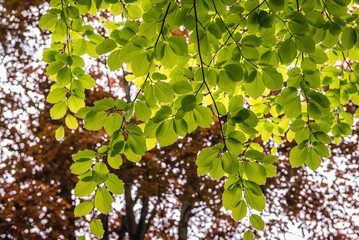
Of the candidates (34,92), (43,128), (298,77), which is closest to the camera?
(298,77)

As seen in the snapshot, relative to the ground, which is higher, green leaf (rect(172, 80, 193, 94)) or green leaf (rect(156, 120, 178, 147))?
green leaf (rect(172, 80, 193, 94))

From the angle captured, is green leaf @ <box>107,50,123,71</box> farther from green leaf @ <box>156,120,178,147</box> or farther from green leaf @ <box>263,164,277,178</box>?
green leaf @ <box>263,164,277,178</box>

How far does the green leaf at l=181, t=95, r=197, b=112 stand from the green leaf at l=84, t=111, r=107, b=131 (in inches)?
18.0

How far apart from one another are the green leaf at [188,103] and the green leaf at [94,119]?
46cm

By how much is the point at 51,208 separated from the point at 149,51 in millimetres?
4549

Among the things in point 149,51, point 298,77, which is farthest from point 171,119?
point 298,77

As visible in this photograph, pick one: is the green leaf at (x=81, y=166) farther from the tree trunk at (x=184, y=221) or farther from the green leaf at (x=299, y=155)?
the tree trunk at (x=184, y=221)

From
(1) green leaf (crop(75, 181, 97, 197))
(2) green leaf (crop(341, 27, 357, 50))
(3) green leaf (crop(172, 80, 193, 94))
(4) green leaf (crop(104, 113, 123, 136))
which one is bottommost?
(1) green leaf (crop(75, 181, 97, 197))

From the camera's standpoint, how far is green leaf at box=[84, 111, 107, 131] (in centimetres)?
146

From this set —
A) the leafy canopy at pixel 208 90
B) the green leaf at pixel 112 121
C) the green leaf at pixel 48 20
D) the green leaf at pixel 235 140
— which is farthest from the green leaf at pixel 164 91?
the green leaf at pixel 48 20

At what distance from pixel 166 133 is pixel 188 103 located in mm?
213

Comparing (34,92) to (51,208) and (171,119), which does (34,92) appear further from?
(171,119)

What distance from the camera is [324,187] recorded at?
8180 millimetres

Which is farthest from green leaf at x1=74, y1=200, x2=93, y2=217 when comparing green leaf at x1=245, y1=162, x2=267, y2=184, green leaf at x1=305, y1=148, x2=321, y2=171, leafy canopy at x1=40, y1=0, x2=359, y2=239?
green leaf at x1=305, y1=148, x2=321, y2=171
